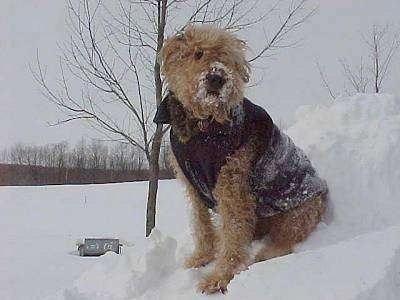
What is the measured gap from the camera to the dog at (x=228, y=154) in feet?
12.6

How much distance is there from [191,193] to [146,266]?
2.13 feet

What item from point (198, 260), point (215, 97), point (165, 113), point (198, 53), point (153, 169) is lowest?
point (198, 260)

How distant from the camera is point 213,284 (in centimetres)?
380

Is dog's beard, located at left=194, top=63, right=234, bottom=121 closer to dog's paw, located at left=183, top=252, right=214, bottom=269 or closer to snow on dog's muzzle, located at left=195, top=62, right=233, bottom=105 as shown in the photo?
snow on dog's muzzle, located at left=195, top=62, right=233, bottom=105

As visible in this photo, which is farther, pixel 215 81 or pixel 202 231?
pixel 202 231

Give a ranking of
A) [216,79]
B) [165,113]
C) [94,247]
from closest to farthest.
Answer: [216,79] < [165,113] < [94,247]

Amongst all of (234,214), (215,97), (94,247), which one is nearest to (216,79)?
(215,97)

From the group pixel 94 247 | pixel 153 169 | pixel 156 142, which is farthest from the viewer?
pixel 94 247

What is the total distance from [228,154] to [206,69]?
0.59 meters

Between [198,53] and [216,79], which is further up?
[198,53]

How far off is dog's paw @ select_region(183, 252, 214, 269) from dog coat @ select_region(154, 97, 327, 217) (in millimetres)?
403

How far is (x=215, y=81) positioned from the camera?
3742 mm

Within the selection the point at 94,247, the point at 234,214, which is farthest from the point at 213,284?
the point at 94,247

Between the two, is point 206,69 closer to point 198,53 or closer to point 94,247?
point 198,53
